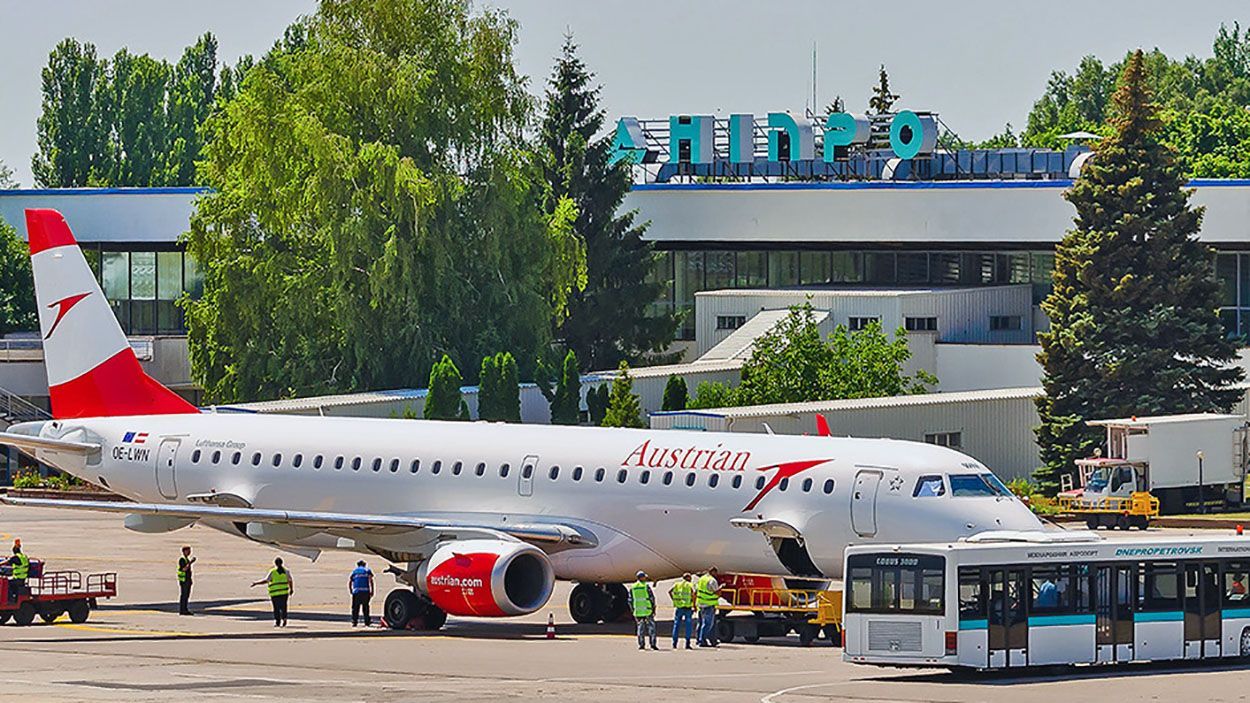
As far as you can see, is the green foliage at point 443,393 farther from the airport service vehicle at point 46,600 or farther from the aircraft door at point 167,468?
the airport service vehicle at point 46,600

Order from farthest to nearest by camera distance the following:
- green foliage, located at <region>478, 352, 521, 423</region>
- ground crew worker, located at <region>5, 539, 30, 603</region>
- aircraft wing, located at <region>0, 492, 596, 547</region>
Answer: green foliage, located at <region>478, 352, 521, 423</region>
ground crew worker, located at <region>5, 539, 30, 603</region>
aircraft wing, located at <region>0, 492, 596, 547</region>

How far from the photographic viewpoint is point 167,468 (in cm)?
5106

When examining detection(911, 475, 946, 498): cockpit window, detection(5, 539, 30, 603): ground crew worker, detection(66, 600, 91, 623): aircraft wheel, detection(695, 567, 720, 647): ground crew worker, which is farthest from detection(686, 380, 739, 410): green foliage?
detection(911, 475, 946, 498): cockpit window

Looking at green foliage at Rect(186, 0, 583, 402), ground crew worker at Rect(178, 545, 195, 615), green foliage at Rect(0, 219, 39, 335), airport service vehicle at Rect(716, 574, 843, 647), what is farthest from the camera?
green foliage at Rect(0, 219, 39, 335)

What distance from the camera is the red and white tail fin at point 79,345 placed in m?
53.4

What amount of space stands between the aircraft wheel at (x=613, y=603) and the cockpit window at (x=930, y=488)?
7.26m

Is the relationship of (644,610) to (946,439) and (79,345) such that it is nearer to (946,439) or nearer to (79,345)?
(79,345)

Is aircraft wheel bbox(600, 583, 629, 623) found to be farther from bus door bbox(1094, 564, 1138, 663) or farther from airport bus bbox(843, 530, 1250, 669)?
bus door bbox(1094, 564, 1138, 663)

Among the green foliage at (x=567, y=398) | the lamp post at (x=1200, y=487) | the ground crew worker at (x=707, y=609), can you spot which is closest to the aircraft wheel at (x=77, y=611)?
the ground crew worker at (x=707, y=609)

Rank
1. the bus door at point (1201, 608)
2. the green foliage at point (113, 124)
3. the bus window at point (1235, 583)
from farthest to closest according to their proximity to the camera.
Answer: the green foliage at point (113, 124) → the bus window at point (1235, 583) → the bus door at point (1201, 608)

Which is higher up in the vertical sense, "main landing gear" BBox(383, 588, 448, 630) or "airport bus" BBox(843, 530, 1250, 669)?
"airport bus" BBox(843, 530, 1250, 669)

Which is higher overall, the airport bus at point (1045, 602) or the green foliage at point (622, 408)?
the green foliage at point (622, 408)

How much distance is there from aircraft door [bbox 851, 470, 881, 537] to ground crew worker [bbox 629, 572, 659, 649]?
12.2 ft

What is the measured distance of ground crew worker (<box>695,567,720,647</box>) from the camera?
41.9 m
